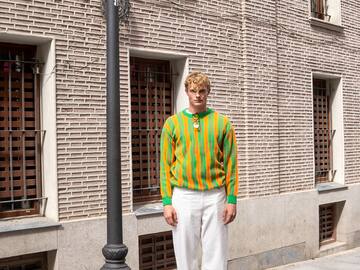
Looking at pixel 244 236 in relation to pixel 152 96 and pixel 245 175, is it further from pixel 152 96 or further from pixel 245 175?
pixel 152 96

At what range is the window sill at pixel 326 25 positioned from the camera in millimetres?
10440

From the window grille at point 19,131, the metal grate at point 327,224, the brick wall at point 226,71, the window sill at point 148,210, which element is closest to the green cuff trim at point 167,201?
the brick wall at point 226,71

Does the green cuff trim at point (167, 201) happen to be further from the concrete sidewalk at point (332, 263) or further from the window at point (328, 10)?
the window at point (328, 10)

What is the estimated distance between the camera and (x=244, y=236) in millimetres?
8570

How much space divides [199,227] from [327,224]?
7.63 m

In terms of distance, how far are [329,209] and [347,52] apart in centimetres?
299

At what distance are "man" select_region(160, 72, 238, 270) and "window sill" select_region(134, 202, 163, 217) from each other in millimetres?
2992

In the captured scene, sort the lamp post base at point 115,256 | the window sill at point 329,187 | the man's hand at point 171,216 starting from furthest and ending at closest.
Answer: the window sill at point 329,187 < the lamp post base at point 115,256 < the man's hand at point 171,216

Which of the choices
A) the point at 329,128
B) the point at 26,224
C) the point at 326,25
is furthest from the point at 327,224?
the point at 26,224

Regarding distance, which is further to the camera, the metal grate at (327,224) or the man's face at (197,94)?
the metal grate at (327,224)

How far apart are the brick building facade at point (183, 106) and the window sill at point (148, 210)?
0.12ft

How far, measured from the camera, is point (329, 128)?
11234 mm

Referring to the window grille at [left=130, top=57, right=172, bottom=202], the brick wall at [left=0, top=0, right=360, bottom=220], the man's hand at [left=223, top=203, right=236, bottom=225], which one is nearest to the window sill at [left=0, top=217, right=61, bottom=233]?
the brick wall at [left=0, top=0, right=360, bottom=220]

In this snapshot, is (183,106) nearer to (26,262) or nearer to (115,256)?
(26,262)
